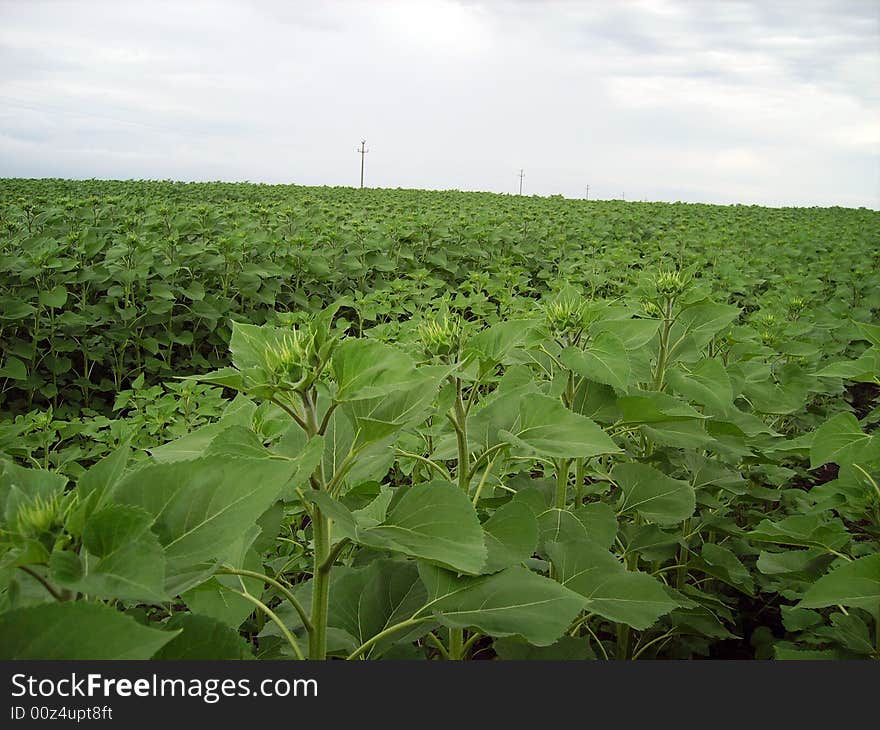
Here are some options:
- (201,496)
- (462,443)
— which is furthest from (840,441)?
(201,496)

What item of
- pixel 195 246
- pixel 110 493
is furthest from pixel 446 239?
pixel 110 493

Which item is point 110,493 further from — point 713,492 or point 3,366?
point 3,366

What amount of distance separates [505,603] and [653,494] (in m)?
0.89

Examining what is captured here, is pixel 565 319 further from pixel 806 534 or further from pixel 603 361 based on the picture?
pixel 806 534

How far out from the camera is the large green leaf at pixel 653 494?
1.90m

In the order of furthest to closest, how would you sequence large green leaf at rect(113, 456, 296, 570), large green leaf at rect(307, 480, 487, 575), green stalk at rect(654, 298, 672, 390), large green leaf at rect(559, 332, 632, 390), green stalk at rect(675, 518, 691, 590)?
green stalk at rect(675, 518, 691, 590) < green stalk at rect(654, 298, 672, 390) < large green leaf at rect(559, 332, 632, 390) < large green leaf at rect(307, 480, 487, 575) < large green leaf at rect(113, 456, 296, 570)

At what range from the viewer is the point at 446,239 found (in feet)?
32.7

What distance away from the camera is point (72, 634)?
719 mm

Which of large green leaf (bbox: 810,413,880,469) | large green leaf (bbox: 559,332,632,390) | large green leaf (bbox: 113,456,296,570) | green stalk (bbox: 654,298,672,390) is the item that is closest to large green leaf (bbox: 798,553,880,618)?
large green leaf (bbox: 810,413,880,469)

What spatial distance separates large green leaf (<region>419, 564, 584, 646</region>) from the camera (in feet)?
3.74

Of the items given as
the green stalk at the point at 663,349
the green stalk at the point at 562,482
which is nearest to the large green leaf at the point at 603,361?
the green stalk at the point at 562,482

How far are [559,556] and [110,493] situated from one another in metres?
0.92

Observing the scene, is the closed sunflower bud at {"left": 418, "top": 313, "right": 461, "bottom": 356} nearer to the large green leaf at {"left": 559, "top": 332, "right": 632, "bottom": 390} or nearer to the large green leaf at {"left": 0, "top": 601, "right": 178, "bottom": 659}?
the large green leaf at {"left": 559, "top": 332, "right": 632, "bottom": 390}

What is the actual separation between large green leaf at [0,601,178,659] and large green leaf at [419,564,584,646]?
556mm
